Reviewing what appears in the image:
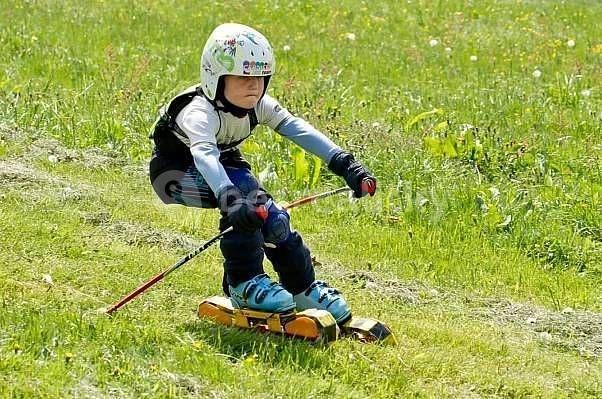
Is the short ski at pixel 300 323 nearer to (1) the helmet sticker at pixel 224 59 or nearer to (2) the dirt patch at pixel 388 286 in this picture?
(2) the dirt patch at pixel 388 286

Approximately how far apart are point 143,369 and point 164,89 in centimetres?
651

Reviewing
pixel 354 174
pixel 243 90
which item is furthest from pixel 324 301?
pixel 243 90

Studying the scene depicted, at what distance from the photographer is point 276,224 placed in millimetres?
5305

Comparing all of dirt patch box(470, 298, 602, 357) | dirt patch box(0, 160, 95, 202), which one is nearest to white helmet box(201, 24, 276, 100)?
dirt patch box(470, 298, 602, 357)

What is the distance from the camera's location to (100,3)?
15.5 m

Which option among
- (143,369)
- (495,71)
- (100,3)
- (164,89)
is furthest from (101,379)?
(100,3)

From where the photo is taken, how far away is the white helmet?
5344 millimetres

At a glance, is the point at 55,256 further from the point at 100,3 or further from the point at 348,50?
the point at 100,3

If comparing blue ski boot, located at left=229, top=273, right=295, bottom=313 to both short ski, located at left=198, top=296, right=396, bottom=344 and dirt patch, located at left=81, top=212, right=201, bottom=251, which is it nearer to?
short ski, located at left=198, top=296, right=396, bottom=344

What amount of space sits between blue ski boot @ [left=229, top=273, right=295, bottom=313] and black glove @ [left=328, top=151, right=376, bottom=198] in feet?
2.08

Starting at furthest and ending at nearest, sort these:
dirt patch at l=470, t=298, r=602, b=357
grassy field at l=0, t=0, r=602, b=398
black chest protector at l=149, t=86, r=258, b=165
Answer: dirt patch at l=470, t=298, r=602, b=357 → black chest protector at l=149, t=86, r=258, b=165 → grassy field at l=0, t=0, r=602, b=398

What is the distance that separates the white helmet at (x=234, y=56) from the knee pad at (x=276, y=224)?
64cm

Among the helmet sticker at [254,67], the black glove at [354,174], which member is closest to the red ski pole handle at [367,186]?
the black glove at [354,174]

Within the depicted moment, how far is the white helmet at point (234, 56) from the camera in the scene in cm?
534
